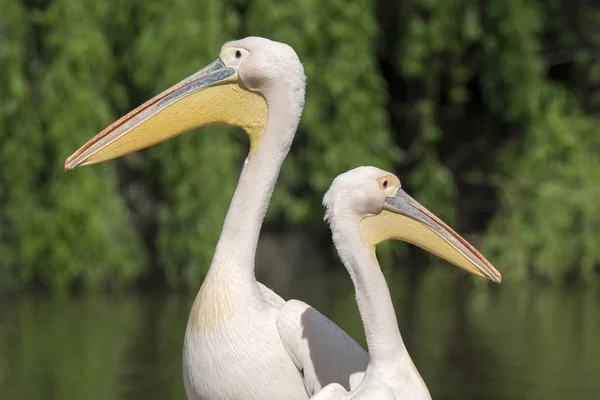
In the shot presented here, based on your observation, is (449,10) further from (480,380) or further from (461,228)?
(480,380)

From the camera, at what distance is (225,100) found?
16.2 ft

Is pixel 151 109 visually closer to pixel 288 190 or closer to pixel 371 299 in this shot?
pixel 371 299

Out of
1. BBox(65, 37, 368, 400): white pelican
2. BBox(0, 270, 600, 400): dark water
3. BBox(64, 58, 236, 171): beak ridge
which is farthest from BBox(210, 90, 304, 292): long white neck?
BBox(0, 270, 600, 400): dark water

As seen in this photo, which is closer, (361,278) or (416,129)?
(361,278)

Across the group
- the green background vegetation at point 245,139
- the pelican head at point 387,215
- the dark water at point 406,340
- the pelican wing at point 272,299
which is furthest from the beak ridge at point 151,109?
the green background vegetation at point 245,139

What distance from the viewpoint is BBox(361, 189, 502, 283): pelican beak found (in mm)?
4379

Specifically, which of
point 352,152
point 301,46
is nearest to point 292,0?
point 301,46

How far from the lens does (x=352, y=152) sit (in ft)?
33.7

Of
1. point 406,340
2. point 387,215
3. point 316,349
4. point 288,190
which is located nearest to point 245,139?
point 288,190

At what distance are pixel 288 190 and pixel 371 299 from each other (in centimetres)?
673

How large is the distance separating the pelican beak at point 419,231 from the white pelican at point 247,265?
1.20ft

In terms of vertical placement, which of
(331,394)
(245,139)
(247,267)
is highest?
(245,139)

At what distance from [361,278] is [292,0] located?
20.0ft

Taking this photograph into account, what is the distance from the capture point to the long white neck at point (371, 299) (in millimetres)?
4207
